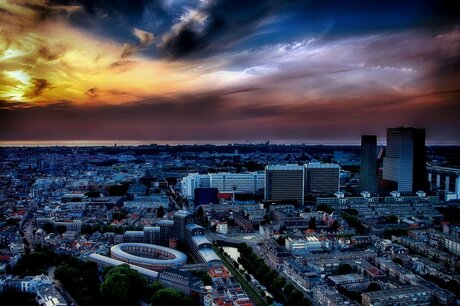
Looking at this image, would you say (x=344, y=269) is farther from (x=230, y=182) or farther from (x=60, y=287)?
(x=230, y=182)

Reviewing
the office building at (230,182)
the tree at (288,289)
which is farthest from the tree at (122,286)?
→ the office building at (230,182)

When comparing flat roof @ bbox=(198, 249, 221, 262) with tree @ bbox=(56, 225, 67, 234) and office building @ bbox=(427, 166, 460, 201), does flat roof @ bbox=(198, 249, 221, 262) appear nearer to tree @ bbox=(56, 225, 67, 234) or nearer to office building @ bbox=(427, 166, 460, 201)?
tree @ bbox=(56, 225, 67, 234)

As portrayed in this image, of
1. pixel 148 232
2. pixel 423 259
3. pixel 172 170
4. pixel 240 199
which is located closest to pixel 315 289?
pixel 423 259

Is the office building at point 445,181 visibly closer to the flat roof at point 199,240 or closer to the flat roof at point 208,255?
the flat roof at point 199,240

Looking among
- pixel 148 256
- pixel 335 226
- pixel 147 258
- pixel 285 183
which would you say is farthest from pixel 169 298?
pixel 285 183

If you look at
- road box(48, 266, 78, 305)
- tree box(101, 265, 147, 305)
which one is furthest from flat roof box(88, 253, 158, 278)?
road box(48, 266, 78, 305)

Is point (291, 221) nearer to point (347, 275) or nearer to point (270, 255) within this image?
point (270, 255)
